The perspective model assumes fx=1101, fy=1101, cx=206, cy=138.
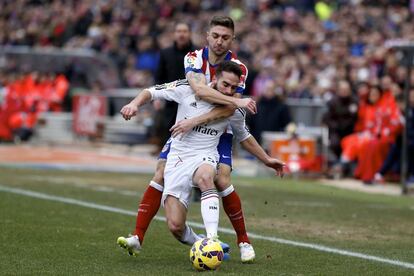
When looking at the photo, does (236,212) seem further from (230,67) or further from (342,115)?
(342,115)

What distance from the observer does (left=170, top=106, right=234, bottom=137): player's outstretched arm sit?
27.6ft

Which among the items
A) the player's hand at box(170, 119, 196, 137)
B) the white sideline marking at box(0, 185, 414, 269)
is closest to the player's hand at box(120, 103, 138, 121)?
the player's hand at box(170, 119, 196, 137)

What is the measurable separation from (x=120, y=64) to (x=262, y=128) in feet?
35.8

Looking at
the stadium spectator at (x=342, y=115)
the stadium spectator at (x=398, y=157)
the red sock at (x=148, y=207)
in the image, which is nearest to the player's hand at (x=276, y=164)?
the red sock at (x=148, y=207)

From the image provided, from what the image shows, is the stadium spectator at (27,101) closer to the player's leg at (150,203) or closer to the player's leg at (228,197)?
the player's leg at (150,203)

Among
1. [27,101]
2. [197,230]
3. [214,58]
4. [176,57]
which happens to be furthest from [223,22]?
[27,101]

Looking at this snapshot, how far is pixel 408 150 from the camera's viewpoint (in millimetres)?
18344

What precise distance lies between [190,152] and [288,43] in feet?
54.8

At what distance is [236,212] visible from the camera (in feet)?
28.5

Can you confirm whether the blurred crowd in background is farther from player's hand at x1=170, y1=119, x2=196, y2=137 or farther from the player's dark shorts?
player's hand at x1=170, y1=119, x2=196, y2=137

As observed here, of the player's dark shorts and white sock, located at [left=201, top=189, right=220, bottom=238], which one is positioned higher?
the player's dark shorts

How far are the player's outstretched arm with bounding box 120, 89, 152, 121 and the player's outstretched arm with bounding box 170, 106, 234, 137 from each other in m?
0.32

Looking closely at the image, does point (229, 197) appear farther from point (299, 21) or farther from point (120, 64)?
point (120, 64)

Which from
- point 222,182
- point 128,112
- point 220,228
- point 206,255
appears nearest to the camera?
point 206,255
